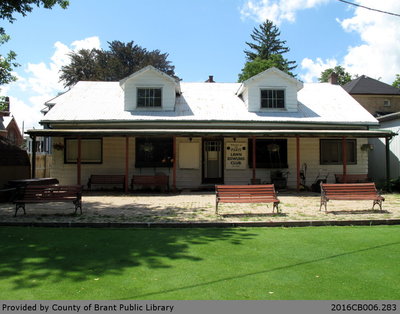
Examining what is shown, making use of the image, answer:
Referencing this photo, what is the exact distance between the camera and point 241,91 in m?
19.6

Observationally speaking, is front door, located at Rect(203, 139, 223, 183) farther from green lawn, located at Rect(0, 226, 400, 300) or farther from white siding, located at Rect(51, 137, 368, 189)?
green lawn, located at Rect(0, 226, 400, 300)

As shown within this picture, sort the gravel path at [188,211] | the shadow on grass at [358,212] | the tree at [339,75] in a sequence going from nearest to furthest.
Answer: the gravel path at [188,211] → the shadow on grass at [358,212] → the tree at [339,75]

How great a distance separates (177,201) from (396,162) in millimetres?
12672

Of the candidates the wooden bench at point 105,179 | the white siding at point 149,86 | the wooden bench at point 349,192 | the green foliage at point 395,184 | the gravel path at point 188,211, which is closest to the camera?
the gravel path at point 188,211

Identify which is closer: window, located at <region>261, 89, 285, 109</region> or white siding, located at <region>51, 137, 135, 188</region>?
white siding, located at <region>51, 137, 135, 188</region>

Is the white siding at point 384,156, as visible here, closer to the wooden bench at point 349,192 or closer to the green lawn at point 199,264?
the wooden bench at point 349,192

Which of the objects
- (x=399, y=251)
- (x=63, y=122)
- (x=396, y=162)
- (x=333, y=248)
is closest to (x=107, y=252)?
(x=333, y=248)

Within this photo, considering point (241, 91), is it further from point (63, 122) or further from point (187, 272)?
point (187, 272)

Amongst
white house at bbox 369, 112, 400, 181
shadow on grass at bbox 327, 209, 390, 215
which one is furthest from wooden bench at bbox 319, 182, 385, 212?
white house at bbox 369, 112, 400, 181

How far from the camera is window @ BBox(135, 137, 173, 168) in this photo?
55.4ft

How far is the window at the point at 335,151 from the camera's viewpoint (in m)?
17.8

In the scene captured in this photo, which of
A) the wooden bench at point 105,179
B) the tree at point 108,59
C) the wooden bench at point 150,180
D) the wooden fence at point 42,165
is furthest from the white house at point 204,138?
the tree at point 108,59

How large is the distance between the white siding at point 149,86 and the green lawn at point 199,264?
36.3 feet

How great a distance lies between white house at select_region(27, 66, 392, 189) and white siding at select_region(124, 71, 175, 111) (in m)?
0.05
